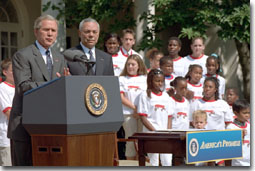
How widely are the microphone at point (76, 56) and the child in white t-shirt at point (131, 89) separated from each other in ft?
10.5

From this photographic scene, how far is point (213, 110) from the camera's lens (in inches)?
293

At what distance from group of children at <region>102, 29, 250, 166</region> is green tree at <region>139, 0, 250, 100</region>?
102 inches

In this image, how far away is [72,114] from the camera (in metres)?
3.63

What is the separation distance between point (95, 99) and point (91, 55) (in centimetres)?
87

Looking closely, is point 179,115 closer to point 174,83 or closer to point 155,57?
point 174,83

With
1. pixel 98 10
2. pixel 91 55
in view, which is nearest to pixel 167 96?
pixel 91 55

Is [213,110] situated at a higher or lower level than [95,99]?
lower

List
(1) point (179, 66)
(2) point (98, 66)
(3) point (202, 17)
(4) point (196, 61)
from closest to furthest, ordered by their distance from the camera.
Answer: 1. (2) point (98, 66)
2. (1) point (179, 66)
3. (4) point (196, 61)
4. (3) point (202, 17)

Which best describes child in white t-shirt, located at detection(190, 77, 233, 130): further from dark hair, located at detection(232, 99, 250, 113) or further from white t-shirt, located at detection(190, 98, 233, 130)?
dark hair, located at detection(232, 99, 250, 113)

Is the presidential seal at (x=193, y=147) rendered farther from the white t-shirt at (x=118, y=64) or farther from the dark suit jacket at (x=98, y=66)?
the white t-shirt at (x=118, y=64)

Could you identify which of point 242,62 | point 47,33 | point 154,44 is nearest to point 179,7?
point 154,44

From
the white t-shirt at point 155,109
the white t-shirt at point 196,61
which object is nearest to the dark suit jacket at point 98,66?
the white t-shirt at point 155,109

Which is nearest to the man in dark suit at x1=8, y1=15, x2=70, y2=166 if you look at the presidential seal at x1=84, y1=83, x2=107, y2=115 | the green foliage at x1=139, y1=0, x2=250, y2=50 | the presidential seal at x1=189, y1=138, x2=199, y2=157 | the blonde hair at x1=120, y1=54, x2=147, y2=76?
the presidential seal at x1=84, y1=83, x2=107, y2=115

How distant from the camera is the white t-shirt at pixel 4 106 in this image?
6.59 metres
